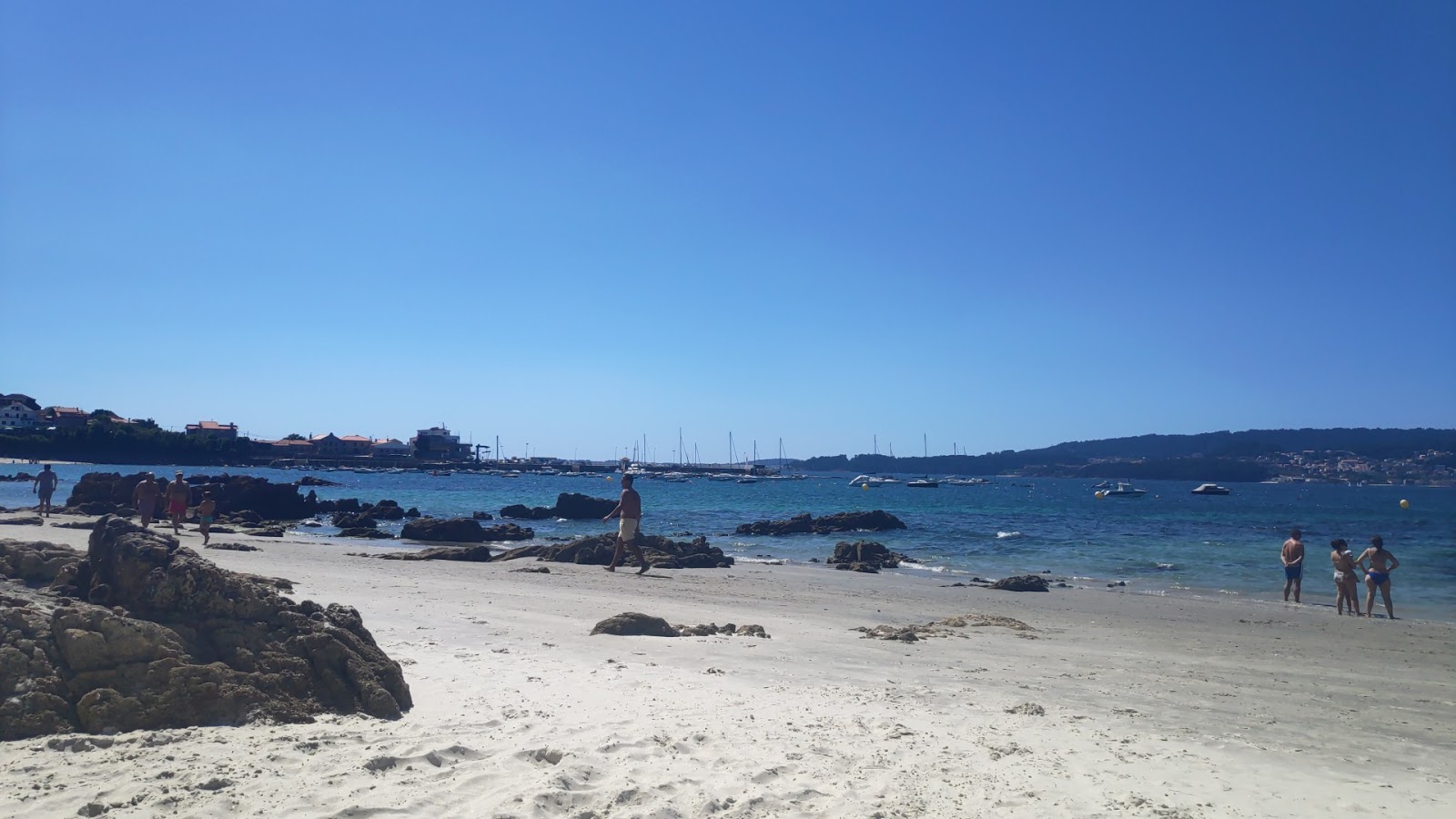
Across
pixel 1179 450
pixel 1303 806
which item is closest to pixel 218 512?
pixel 1303 806

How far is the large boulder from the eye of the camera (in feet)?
17.4

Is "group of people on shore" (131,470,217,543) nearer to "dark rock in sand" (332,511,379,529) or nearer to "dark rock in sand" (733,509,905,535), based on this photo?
"dark rock in sand" (332,511,379,529)

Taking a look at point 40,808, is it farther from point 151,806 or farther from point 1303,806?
point 1303,806

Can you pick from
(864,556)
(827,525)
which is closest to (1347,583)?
(864,556)

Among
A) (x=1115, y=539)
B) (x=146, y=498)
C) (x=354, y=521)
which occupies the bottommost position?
(x=1115, y=539)

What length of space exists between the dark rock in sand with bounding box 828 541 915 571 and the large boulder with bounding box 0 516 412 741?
752 inches

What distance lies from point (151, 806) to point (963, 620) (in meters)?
10.4

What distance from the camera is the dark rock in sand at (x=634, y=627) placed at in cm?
984

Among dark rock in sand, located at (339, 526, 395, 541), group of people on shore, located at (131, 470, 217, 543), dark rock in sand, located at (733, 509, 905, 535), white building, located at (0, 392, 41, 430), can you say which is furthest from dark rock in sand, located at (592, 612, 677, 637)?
white building, located at (0, 392, 41, 430)

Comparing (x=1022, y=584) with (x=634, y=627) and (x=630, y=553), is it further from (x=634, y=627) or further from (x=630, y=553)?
(x=634, y=627)

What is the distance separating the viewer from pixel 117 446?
11188 cm

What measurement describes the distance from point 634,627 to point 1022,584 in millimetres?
11927

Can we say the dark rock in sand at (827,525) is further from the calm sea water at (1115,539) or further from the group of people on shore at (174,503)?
the group of people on shore at (174,503)

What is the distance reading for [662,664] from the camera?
8180 mm
